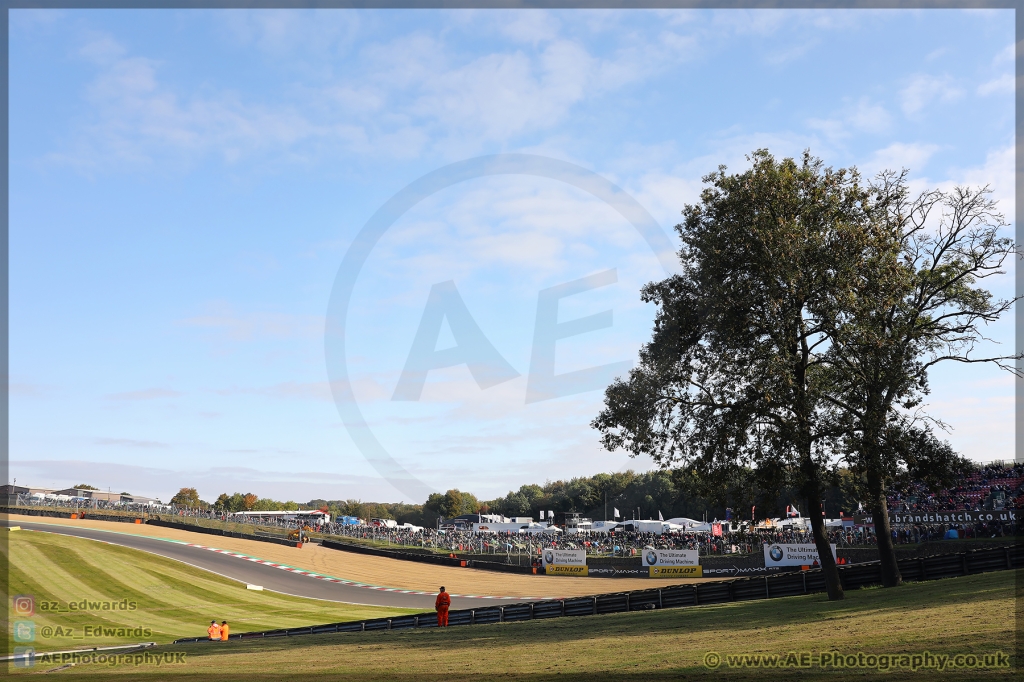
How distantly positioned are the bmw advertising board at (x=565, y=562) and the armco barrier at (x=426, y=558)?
1.68 m

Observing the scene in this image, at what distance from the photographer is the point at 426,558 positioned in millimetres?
71938

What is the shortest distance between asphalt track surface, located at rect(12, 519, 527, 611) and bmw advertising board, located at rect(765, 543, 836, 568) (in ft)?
63.4

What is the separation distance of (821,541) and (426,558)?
51.1 meters

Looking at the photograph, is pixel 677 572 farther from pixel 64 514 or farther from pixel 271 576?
pixel 64 514

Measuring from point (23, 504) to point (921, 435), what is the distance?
10773 cm

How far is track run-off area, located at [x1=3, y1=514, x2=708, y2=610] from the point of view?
53.6 meters

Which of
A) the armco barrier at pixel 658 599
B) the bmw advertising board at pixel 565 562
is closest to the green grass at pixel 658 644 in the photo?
the armco barrier at pixel 658 599

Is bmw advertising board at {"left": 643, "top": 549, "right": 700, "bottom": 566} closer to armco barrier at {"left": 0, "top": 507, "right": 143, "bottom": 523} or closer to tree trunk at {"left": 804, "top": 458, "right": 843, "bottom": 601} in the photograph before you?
tree trunk at {"left": 804, "top": 458, "right": 843, "bottom": 601}

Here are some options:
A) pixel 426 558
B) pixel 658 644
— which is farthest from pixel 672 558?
pixel 658 644

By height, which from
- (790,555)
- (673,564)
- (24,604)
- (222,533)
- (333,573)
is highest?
(24,604)

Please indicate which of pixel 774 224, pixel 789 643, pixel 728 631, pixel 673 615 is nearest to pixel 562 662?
pixel 789 643

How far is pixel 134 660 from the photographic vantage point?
21.0 metres

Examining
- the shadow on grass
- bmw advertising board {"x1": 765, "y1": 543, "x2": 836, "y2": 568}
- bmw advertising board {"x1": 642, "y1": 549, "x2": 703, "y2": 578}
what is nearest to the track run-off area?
bmw advertising board {"x1": 642, "y1": 549, "x2": 703, "y2": 578}

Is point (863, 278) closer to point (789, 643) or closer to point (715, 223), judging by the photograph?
point (715, 223)
